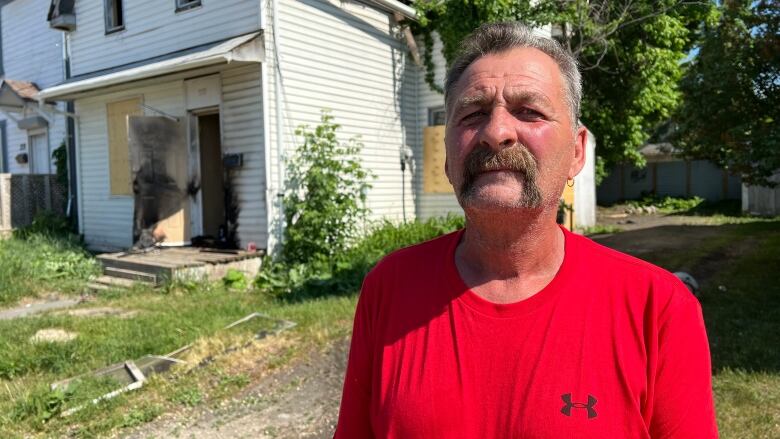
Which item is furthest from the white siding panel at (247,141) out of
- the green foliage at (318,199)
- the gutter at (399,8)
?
the gutter at (399,8)

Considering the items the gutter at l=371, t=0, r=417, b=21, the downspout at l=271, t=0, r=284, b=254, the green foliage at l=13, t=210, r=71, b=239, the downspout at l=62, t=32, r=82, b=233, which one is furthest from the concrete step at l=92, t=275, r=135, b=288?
the gutter at l=371, t=0, r=417, b=21

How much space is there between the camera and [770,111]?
26.5 ft

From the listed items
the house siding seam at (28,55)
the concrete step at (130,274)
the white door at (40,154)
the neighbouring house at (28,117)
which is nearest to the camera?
the concrete step at (130,274)

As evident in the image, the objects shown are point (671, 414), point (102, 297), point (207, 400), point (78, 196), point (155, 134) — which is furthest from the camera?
point (78, 196)

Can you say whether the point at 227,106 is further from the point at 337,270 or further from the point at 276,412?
the point at 276,412

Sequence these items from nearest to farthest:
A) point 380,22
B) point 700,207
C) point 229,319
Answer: point 229,319 → point 380,22 → point 700,207

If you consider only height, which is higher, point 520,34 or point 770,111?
point 770,111

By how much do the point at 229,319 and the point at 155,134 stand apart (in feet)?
16.6

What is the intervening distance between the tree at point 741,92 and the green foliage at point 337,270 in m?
5.07

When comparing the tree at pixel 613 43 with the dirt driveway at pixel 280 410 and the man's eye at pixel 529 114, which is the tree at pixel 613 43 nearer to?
the dirt driveway at pixel 280 410

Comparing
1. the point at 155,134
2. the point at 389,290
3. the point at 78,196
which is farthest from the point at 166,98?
the point at 389,290

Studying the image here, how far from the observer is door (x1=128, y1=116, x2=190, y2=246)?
10.4m

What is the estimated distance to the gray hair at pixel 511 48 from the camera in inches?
66.9

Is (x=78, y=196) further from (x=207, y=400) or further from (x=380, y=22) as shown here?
(x=207, y=400)
